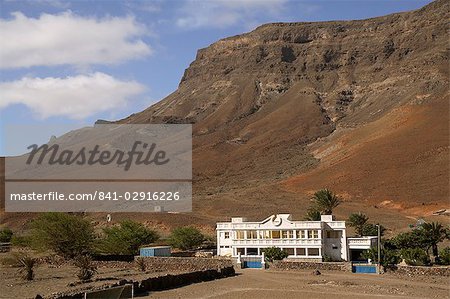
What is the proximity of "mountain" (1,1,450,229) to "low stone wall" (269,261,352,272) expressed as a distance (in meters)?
29.8

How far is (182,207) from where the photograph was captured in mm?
95062

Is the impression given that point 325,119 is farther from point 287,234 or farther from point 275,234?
point 287,234

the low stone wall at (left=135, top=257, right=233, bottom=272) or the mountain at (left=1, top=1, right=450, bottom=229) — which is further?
the mountain at (left=1, top=1, right=450, bottom=229)

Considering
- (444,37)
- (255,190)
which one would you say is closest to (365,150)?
(255,190)

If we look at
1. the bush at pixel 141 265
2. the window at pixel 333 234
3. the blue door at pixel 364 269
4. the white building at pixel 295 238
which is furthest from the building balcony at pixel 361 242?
the bush at pixel 141 265

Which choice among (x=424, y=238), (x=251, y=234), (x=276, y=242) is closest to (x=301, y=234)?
(x=276, y=242)

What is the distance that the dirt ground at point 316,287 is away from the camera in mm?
31469

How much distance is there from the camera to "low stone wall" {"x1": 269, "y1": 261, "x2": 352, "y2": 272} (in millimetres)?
42250

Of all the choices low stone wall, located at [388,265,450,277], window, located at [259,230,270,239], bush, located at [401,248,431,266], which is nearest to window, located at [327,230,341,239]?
window, located at [259,230,270,239]

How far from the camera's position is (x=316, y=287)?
113ft

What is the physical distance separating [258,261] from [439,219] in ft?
113

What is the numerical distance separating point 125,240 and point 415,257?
27885 millimetres

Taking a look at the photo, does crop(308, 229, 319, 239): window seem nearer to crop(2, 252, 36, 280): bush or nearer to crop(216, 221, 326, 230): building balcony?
crop(216, 221, 326, 230): building balcony

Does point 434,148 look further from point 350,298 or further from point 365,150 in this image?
point 350,298
